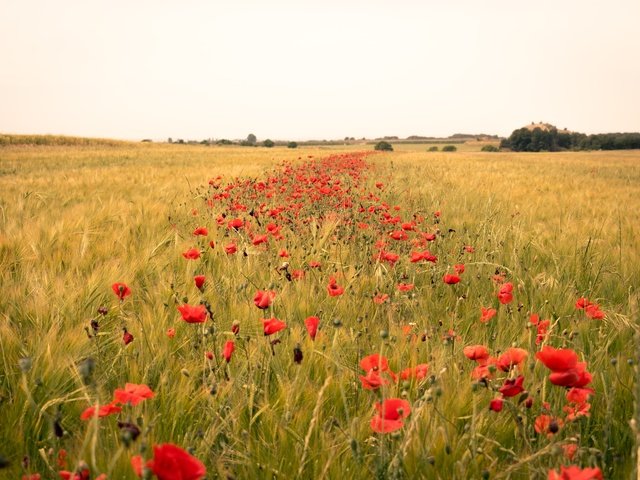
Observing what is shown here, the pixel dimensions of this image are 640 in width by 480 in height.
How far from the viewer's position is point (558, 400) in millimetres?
1388

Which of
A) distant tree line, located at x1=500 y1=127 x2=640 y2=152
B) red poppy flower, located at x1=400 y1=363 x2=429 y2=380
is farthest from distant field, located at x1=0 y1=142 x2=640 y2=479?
distant tree line, located at x1=500 y1=127 x2=640 y2=152

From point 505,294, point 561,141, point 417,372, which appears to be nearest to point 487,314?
point 505,294

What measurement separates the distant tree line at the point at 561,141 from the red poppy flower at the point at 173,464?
69.5 metres

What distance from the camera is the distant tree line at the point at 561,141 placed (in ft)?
195

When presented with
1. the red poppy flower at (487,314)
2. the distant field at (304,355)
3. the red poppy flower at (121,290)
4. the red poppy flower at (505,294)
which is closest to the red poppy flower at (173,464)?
the distant field at (304,355)

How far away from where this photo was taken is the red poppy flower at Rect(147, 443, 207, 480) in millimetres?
584

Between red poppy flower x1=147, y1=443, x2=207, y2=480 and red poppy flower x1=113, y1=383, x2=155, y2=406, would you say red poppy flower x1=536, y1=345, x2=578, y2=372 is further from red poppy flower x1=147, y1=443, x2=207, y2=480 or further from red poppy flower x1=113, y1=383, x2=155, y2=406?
red poppy flower x1=113, y1=383, x2=155, y2=406

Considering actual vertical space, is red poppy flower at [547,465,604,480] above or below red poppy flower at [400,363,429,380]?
above

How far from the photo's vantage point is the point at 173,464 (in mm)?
593

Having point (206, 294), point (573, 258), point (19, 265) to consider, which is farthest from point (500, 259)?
point (19, 265)

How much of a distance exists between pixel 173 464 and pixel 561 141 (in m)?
76.4

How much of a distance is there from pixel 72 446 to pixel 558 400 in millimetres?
1386

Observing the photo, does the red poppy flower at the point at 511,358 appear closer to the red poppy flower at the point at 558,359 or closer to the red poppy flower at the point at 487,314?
the red poppy flower at the point at 558,359

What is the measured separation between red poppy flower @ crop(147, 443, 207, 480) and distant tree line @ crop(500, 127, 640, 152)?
69540 millimetres
